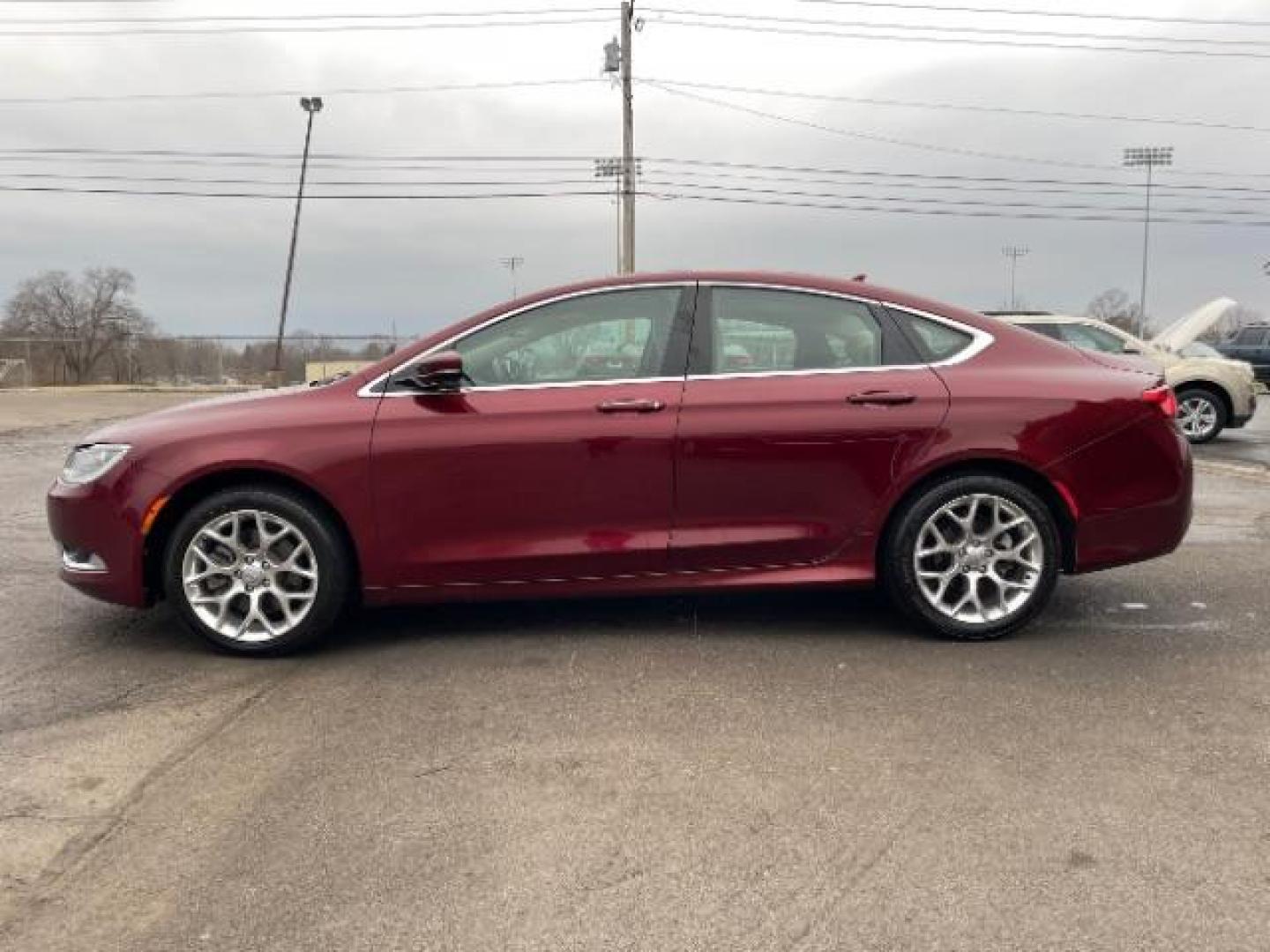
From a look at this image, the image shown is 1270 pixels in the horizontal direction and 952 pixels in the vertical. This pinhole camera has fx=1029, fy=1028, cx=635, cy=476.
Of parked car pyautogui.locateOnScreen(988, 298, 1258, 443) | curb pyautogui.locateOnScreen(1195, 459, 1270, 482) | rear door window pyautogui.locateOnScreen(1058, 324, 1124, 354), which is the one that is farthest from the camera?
parked car pyautogui.locateOnScreen(988, 298, 1258, 443)

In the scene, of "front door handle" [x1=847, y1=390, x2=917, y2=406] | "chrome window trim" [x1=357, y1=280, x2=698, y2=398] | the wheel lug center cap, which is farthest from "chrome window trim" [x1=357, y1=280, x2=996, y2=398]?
the wheel lug center cap

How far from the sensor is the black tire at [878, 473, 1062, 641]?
4.34 m

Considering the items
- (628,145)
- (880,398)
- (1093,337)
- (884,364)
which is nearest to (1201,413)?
(1093,337)

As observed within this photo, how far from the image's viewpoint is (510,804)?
2963mm

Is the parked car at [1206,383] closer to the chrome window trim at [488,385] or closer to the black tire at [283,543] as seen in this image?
the chrome window trim at [488,385]

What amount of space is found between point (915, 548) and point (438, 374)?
212 cm

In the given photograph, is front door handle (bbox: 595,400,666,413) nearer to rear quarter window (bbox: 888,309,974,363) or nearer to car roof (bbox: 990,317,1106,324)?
rear quarter window (bbox: 888,309,974,363)

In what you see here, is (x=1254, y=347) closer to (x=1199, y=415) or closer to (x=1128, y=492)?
(x=1199, y=415)

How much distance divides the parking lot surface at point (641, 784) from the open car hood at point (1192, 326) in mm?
10224

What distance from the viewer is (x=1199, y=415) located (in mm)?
13750

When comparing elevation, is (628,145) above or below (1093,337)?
above

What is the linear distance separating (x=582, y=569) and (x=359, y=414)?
1126 mm

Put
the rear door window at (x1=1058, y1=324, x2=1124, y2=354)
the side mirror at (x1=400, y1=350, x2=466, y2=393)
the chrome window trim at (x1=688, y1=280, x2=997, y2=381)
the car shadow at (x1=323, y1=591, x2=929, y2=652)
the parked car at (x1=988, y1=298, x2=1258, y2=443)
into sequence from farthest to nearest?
the parked car at (x1=988, y1=298, x2=1258, y2=443) → the rear door window at (x1=1058, y1=324, x2=1124, y2=354) → the car shadow at (x1=323, y1=591, x2=929, y2=652) → the chrome window trim at (x1=688, y1=280, x2=997, y2=381) → the side mirror at (x1=400, y1=350, x2=466, y2=393)

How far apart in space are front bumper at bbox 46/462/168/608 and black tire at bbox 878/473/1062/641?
308cm
